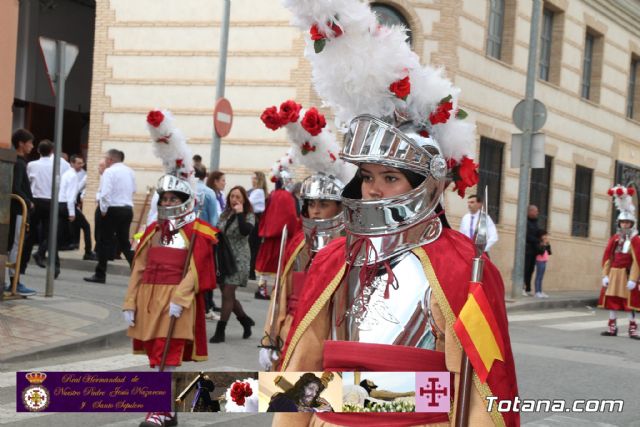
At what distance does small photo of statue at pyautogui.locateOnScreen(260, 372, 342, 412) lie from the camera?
9.04 feet

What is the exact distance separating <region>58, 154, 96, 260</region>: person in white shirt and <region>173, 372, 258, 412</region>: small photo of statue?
12936mm

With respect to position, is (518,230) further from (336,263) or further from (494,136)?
(336,263)

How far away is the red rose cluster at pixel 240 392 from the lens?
9.07ft

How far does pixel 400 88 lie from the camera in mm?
3285

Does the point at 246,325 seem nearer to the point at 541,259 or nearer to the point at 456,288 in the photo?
the point at 456,288

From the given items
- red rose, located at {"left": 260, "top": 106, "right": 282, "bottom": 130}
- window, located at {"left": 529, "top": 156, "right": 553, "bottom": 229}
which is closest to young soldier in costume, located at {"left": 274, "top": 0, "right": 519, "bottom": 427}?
red rose, located at {"left": 260, "top": 106, "right": 282, "bottom": 130}

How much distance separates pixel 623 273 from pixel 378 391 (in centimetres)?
1133

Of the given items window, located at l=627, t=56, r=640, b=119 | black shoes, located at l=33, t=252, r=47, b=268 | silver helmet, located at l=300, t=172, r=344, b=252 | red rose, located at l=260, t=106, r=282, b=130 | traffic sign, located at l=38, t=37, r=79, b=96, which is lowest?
black shoes, located at l=33, t=252, r=47, b=268

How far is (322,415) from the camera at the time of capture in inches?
116

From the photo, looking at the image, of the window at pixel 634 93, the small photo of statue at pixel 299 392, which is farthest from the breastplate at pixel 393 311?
the window at pixel 634 93

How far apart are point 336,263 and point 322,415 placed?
574 mm

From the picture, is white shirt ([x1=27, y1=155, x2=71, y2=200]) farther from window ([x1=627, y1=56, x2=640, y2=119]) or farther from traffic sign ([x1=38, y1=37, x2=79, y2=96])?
window ([x1=627, y1=56, x2=640, y2=119])

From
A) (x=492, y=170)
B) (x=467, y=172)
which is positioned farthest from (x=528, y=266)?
(x=467, y=172)

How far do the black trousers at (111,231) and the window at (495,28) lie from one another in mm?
10027
